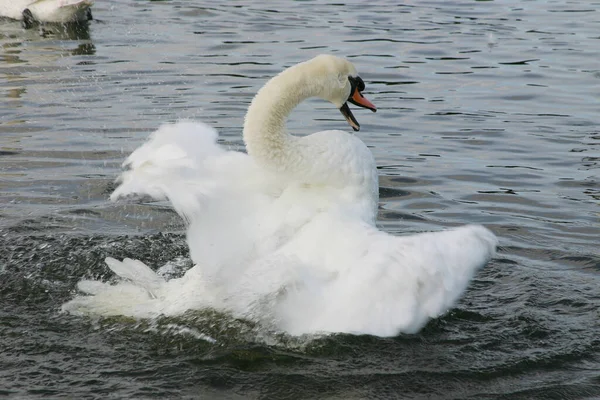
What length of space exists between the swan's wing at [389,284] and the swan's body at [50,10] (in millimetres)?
11719

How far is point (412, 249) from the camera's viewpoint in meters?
5.32

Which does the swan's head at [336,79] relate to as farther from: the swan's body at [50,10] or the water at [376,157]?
the swan's body at [50,10]

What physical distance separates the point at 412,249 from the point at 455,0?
1332cm

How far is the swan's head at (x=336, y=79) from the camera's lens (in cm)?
642

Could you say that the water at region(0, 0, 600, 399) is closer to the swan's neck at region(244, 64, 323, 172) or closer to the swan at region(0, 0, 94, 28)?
the swan at region(0, 0, 94, 28)

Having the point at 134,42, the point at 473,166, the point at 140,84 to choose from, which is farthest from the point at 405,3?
the point at 473,166

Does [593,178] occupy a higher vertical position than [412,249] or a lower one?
lower

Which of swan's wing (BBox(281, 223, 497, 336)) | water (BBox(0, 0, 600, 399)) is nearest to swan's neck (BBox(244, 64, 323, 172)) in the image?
swan's wing (BBox(281, 223, 497, 336))

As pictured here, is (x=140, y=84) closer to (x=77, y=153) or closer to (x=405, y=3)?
(x=77, y=153)

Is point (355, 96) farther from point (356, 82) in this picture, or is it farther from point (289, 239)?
point (289, 239)

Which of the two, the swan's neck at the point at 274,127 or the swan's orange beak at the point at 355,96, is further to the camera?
the swan's orange beak at the point at 355,96

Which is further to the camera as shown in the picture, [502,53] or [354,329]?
[502,53]

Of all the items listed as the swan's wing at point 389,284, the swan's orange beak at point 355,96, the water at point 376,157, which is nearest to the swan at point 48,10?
the water at point 376,157

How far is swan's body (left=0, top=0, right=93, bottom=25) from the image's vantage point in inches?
634
